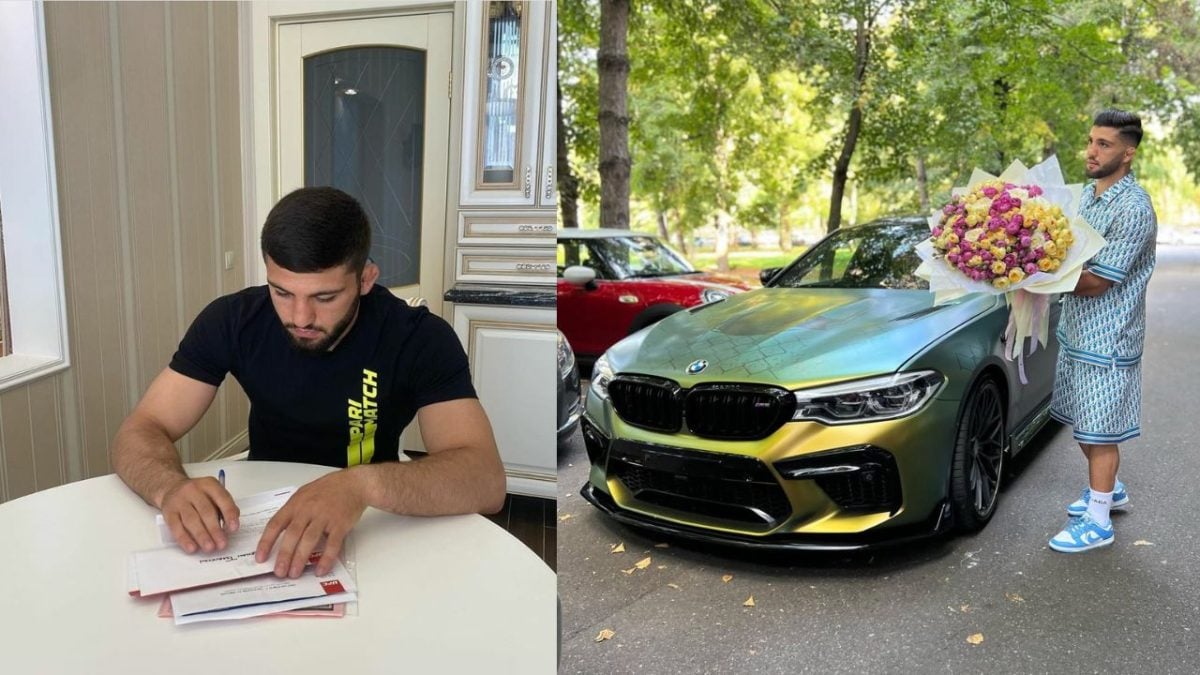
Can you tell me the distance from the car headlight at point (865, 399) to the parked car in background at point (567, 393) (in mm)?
355

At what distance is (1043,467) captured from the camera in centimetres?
150

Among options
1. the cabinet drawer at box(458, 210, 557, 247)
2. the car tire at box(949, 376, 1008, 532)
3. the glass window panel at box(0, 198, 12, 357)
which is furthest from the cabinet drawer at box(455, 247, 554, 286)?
the car tire at box(949, 376, 1008, 532)

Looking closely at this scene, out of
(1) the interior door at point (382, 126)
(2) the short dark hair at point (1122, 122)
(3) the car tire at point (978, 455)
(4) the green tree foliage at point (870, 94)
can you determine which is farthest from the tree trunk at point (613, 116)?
(2) the short dark hair at point (1122, 122)

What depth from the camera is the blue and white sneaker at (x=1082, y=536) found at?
148cm

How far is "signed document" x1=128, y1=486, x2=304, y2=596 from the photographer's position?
1105mm

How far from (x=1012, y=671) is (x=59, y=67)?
65.4 inches

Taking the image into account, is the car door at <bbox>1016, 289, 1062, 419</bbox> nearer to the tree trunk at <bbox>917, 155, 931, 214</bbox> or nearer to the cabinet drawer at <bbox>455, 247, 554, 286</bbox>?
the tree trunk at <bbox>917, 155, 931, 214</bbox>

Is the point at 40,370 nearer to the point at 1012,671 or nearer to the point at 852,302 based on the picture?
the point at 852,302

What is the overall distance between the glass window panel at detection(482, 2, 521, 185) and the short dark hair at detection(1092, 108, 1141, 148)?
92 centimetres

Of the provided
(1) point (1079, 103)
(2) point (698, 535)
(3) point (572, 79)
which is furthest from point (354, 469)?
(1) point (1079, 103)

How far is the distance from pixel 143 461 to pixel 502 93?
0.77 metres

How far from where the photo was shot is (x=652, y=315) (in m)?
1.45

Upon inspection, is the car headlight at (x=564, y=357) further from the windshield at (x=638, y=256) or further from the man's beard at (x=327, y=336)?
the man's beard at (x=327, y=336)

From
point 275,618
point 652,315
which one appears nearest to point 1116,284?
point 652,315
